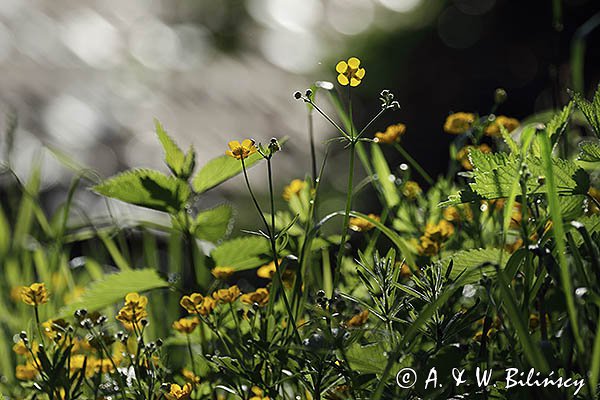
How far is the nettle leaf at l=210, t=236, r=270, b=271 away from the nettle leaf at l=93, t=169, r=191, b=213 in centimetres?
10

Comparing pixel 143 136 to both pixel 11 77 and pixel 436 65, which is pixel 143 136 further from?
pixel 436 65

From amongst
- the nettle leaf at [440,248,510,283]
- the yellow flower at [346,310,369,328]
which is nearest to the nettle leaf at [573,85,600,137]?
the nettle leaf at [440,248,510,283]

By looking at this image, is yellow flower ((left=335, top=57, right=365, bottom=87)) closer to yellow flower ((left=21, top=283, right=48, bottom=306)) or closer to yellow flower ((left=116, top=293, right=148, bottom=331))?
yellow flower ((left=116, top=293, right=148, bottom=331))

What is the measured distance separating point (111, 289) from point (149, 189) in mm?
172

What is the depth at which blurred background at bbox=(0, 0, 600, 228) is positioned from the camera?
3229mm

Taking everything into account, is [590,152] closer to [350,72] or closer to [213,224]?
[350,72]

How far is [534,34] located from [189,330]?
4.11m

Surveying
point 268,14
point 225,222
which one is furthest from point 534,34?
point 225,222

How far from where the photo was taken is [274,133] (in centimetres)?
338

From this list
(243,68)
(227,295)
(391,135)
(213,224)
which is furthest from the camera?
(243,68)

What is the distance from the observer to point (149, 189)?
132cm

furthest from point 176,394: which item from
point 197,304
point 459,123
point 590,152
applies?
point 459,123

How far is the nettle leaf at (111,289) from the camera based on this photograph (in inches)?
53.4

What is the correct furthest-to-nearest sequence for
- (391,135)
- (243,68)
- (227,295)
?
1. (243,68)
2. (391,135)
3. (227,295)
